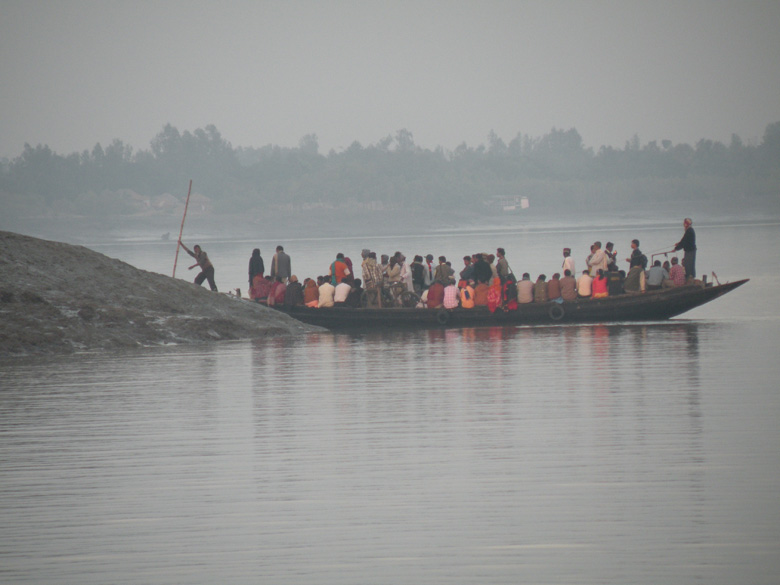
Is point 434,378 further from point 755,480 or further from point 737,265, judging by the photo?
Answer: point 737,265

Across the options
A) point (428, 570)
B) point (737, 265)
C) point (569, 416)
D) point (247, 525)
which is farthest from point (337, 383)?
point (737, 265)

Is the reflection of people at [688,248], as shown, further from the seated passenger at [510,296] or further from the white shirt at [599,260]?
the seated passenger at [510,296]

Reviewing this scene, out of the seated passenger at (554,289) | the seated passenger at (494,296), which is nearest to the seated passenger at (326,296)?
the seated passenger at (494,296)

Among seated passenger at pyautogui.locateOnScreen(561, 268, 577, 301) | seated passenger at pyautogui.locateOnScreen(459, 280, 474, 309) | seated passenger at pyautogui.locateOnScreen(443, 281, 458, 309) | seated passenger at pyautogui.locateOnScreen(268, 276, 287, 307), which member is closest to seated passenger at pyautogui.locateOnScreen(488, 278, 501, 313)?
seated passenger at pyautogui.locateOnScreen(459, 280, 474, 309)

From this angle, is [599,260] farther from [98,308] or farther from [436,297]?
[98,308]

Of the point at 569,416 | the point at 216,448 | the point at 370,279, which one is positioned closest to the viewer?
the point at 216,448

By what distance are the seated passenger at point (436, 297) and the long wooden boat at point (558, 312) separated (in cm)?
17

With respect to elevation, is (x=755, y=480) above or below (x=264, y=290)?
below

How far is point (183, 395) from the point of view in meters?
15.3

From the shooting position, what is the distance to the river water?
24.2 ft

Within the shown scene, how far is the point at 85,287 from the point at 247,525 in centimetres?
1623

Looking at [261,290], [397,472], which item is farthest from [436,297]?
[397,472]

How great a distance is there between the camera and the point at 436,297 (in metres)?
25.8

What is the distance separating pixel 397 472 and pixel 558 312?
15879 mm
